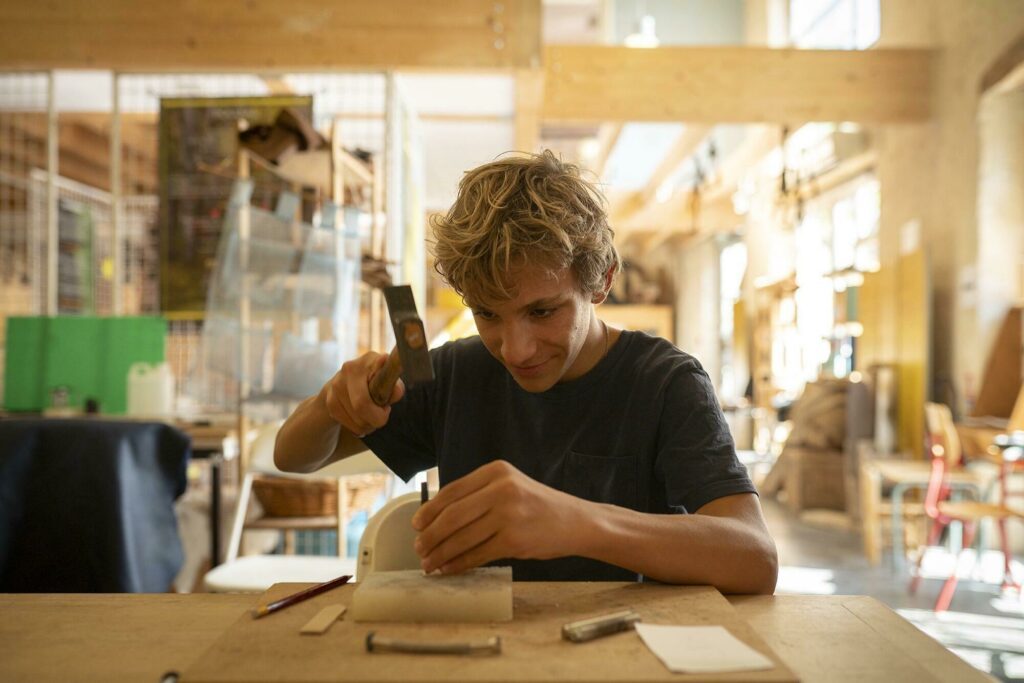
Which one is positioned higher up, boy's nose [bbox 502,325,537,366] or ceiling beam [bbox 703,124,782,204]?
ceiling beam [bbox 703,124,782,204]

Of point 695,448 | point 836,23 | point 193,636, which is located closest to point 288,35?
point 695,448


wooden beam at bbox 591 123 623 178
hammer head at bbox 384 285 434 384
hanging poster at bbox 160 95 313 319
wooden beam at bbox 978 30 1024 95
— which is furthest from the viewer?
wooden beam at bbox 591 123 623 178

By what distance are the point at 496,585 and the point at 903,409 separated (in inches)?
255

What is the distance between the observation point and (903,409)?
6.54m

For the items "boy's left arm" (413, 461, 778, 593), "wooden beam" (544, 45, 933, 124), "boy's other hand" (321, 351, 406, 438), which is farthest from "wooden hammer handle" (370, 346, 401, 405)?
"wooden beam" (544, 45, 933, 124)

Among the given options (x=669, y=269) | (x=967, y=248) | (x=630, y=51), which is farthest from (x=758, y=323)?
(x=630, y=51)

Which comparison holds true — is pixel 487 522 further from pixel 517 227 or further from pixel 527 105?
pixel 527 105

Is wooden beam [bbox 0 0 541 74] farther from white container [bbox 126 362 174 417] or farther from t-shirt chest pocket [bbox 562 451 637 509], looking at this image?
t-shirt chest pocket [bbox 562 451 637 509]

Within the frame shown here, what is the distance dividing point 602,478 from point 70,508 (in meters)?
1.65

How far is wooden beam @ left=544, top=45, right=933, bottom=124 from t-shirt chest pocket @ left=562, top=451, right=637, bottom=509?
490 centimetres

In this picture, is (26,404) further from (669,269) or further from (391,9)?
(669,269)

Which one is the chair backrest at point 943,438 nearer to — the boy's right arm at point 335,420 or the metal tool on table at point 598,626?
the boy's right arm at point 335,420

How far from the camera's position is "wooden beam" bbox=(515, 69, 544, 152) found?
4562mm

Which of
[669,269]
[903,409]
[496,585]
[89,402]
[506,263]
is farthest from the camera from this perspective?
[669,269]
